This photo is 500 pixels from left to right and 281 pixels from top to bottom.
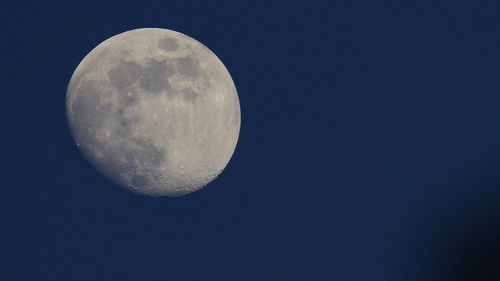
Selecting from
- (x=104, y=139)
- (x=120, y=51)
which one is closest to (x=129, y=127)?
(x=104, y=139)

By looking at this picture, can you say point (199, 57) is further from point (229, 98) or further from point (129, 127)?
point (129, 127)

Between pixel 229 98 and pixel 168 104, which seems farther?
pixel 229 98

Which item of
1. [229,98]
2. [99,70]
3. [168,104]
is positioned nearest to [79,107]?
[99,70]

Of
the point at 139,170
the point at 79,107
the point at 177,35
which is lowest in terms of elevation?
the point at 139,170

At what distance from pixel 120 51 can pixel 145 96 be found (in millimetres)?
2049

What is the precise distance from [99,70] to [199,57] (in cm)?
322

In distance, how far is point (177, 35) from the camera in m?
27.5

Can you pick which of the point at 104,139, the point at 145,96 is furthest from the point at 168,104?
the point at 104,139

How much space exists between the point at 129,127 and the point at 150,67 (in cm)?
194

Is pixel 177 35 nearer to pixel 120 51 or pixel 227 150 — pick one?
pixel 120 51

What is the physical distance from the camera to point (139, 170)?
85.4 feet

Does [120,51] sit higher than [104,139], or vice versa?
[120,51]

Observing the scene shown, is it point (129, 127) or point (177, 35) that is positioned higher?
point (177, 35)

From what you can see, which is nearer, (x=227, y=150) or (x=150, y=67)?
(x=150, y=67)
